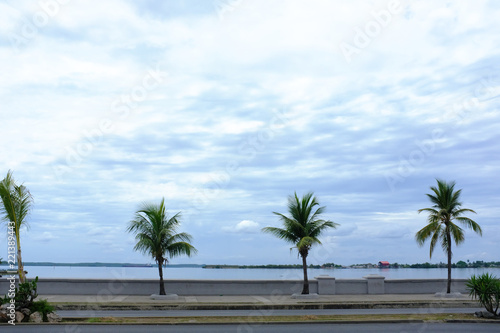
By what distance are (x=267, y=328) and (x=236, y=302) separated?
686 centimetres

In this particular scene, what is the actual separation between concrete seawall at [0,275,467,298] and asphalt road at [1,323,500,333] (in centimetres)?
933

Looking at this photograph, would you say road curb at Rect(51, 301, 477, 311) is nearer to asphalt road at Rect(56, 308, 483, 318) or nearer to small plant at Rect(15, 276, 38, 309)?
asphalt road at Rect(56, 308, 483, 318)

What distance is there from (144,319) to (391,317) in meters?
8.40

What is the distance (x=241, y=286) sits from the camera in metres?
27.0

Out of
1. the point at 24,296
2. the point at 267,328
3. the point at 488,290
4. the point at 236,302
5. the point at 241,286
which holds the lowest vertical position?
the point at 236,302

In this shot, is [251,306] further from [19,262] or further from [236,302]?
[19,262]

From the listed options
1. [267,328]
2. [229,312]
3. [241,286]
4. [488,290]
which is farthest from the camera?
[241,286]

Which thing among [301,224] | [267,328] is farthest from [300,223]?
[267,328]

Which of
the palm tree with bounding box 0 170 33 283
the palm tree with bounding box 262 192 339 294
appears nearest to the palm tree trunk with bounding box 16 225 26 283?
the palm tree with bounding box 0 170 33 283

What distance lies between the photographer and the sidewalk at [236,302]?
21.1 meters

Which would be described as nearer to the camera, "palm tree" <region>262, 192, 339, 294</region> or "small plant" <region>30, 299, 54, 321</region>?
"small plant" <region>30, 299, 54, 321</region>

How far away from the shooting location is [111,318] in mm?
17203

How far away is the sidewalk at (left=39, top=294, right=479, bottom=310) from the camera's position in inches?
832

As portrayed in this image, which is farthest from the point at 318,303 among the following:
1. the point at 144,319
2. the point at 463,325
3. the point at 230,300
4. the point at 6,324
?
the point at 6,324
